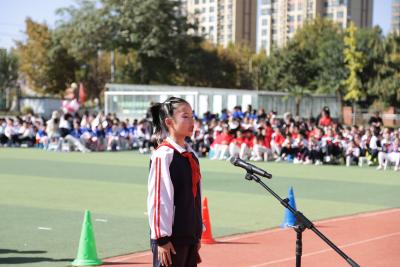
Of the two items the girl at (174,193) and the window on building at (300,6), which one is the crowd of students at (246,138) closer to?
the girl at (174,193)

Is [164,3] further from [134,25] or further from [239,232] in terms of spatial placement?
[239,232]

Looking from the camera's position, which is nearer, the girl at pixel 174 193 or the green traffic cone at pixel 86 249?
the girl at pixel 174 193

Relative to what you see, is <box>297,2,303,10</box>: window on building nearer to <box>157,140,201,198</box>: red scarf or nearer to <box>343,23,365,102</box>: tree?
<box>343,23,365,102</box>: tree

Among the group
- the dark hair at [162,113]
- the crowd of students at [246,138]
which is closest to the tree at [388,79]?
the crowd of students at [246,138]

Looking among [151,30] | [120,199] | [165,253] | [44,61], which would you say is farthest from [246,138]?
[44,61]

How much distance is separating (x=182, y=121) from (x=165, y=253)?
36.8 inches

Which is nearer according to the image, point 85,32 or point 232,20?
point 85,32

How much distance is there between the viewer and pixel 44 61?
6366 cm

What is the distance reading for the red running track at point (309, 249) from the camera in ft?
28.1

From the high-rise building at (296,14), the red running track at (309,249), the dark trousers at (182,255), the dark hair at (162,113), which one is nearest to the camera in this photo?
the dark trousers at (182,255)

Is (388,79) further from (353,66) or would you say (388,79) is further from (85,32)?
(85,32)

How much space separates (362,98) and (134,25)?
19489 mm

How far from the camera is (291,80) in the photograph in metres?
63.3

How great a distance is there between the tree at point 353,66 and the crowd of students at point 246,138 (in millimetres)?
28168
